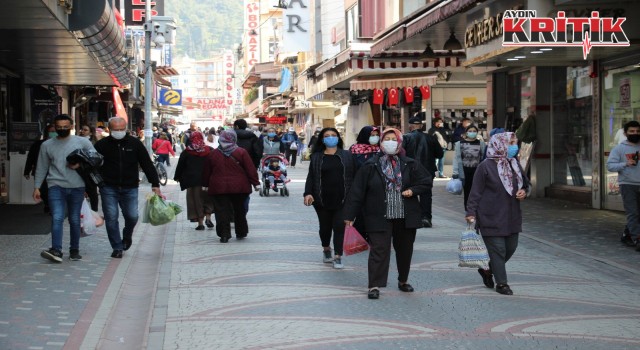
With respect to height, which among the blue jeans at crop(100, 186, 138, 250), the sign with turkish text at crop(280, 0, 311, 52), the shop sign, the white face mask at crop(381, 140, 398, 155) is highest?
the sign with turkish text at crop(280, 0, 311, 52)

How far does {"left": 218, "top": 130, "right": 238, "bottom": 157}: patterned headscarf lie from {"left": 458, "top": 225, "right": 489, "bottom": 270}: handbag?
18.0ft

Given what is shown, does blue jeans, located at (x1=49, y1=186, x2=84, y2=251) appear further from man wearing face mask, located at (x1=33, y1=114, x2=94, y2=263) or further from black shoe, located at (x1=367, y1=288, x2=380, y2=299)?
black shoe, located at (x1=367, y1=288, x2=380, y2=299)

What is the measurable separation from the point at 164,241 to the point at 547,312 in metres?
7.54

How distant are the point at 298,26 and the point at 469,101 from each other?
20991mm

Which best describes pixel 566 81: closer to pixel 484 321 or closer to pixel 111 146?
pixel 111 146

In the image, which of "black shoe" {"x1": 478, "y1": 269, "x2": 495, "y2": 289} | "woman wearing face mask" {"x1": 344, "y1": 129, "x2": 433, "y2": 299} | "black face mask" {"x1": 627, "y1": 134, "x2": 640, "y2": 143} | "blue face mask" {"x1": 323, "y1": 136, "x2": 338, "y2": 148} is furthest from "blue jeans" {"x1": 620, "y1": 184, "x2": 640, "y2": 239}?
"woman wearing face mask" {"x1": 344, "y1": 129, "x2": 433, "y2": 299}

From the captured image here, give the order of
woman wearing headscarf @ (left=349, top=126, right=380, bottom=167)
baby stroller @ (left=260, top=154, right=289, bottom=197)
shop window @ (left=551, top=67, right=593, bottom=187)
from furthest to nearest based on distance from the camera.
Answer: baby stroller @ (left=260, top=154, right=289, bottom=197), shop window @ (left=551, top=67, right=593, bottom=187), woman wearing headscarf @ (left=349, top=126, right=380, bottom=167)

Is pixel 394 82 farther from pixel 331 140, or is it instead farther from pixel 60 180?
pixel 60 180

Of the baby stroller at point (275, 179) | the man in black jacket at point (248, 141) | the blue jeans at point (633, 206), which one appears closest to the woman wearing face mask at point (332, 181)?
the blue jeans at point (633, 206)

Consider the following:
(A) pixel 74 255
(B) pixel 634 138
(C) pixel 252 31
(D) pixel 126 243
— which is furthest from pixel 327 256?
(C) pixel 252 31

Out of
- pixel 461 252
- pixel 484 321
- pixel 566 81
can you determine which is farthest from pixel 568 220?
pixel 484 321

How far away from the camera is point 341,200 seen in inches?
454

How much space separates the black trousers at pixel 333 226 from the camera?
37.6ft

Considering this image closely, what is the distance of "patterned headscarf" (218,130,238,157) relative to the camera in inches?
560
